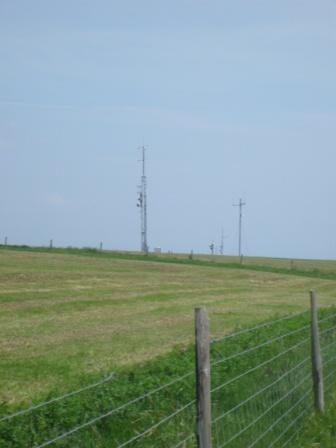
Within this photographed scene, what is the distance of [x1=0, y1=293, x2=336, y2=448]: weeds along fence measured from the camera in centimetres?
698

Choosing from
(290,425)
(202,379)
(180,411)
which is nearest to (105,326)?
(290,425)

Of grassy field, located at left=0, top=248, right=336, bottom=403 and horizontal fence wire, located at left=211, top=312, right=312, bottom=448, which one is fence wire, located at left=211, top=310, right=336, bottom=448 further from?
grassy field, located at left=0, top=248, right=336, bottom=403

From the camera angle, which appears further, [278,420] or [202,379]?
[278,420]

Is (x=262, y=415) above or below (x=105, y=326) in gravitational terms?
below

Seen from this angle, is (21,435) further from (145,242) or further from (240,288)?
(145,242)

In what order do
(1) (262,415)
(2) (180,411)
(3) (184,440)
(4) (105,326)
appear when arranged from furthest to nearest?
1. (4) (105,326)
2. (1) (262,415)
3. (2) (180,411)
4. (3) (184,440)

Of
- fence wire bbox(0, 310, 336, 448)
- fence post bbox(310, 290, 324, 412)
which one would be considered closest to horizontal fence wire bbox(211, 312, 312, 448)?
fence wire bbox(0, 310, 336, 448)

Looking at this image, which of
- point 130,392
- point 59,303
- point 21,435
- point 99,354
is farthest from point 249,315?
point 21,435

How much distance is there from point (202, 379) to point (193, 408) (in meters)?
2.96

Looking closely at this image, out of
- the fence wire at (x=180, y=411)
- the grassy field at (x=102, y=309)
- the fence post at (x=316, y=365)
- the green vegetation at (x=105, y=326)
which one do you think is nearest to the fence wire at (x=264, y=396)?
the fence wire at (x=180, y=411)

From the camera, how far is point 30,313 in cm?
2097

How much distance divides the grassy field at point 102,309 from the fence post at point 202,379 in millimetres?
4936

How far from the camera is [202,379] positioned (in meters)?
5.48

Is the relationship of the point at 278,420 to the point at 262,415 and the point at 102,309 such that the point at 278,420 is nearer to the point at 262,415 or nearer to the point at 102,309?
the point at 262,415
